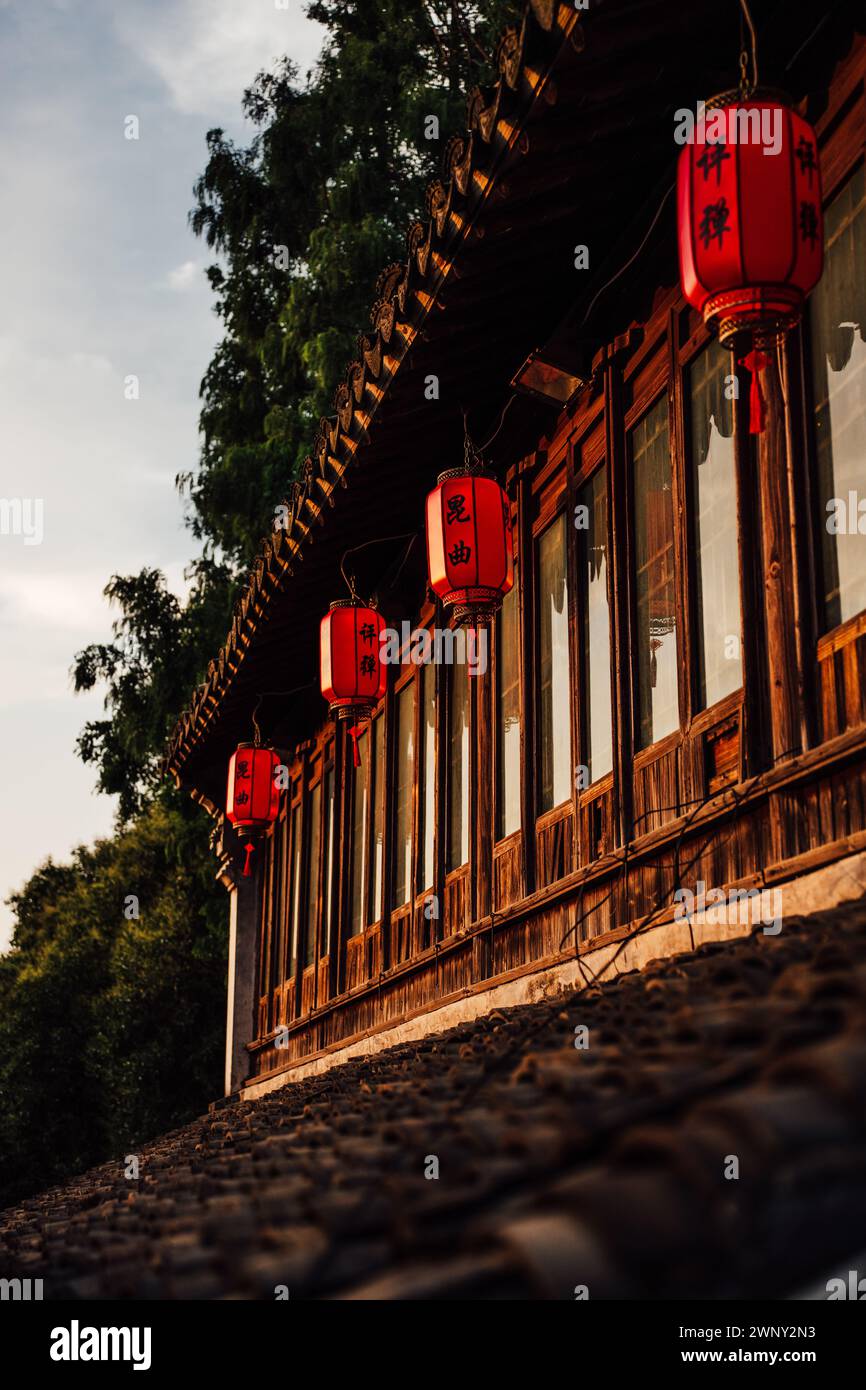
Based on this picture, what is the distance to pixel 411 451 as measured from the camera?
988cm

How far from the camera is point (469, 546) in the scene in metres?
8.71

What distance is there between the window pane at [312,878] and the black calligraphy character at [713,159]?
12210 mm

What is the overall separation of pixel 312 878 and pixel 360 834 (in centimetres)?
286

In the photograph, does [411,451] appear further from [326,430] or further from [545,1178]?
[545,1178]

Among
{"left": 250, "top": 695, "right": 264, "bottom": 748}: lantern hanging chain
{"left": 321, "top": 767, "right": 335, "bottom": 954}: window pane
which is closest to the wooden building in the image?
{"left": 321, "top": 767, "right": 335, "bottom": 954}: window pane

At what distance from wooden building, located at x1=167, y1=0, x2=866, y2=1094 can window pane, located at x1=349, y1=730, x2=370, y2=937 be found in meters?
1.22

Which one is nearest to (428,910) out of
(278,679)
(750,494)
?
(278,679)

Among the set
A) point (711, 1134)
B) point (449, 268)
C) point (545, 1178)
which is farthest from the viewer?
point (449, 268)

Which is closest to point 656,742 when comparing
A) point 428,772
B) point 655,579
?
point 655,579

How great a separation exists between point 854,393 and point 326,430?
5368 mm

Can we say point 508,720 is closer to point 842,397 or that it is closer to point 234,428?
point 842,397

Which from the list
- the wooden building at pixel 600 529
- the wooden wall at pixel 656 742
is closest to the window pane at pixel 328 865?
the wooden wall at pixel 656 742

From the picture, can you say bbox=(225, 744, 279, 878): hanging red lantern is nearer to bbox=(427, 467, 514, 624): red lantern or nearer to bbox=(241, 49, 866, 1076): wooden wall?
bbox=(241, 49, 866, 1076): wooden wall

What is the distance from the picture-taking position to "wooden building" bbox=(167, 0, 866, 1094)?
18.6 feet
